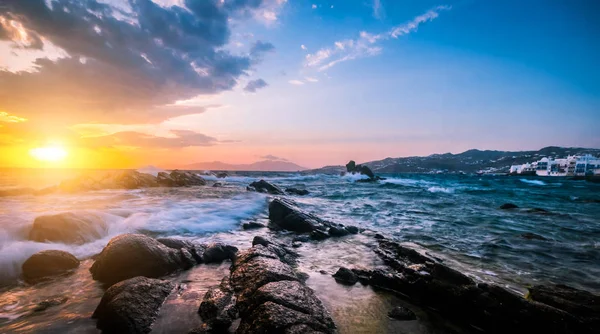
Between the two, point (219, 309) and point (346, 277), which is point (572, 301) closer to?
point (346, 277)

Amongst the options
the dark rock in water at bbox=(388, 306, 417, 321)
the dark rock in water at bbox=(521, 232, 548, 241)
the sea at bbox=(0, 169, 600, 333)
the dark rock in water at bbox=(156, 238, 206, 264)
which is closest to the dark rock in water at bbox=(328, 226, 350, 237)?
the sea at bbox=(0, 169, 600, 333)

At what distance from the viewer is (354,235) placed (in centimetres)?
1145

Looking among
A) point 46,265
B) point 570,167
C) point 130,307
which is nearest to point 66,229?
point 46,265

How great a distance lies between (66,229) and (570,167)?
484 ft

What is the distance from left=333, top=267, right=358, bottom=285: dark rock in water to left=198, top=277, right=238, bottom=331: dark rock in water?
2.65m

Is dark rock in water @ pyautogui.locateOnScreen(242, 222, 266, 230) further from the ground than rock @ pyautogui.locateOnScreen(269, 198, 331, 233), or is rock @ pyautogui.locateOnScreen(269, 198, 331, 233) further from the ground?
rock @ pyautogui.locateOnScreen(269, 198, 331, 233)

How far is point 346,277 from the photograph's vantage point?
6.41 m

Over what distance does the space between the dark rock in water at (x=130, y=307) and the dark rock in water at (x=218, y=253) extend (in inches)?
93.1

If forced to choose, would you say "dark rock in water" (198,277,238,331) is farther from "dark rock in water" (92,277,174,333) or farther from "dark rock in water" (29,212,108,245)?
"dark rock in water" (29,212,108,245)

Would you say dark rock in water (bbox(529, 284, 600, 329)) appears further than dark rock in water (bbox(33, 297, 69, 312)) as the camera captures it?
No

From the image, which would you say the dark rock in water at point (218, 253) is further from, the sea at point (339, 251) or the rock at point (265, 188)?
the rock at point (265, 188)

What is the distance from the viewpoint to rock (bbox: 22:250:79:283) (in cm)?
626

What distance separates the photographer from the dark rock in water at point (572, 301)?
4.29m

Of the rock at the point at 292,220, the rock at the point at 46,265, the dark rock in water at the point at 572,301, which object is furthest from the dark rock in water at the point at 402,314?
the rock at the point at 46,265
